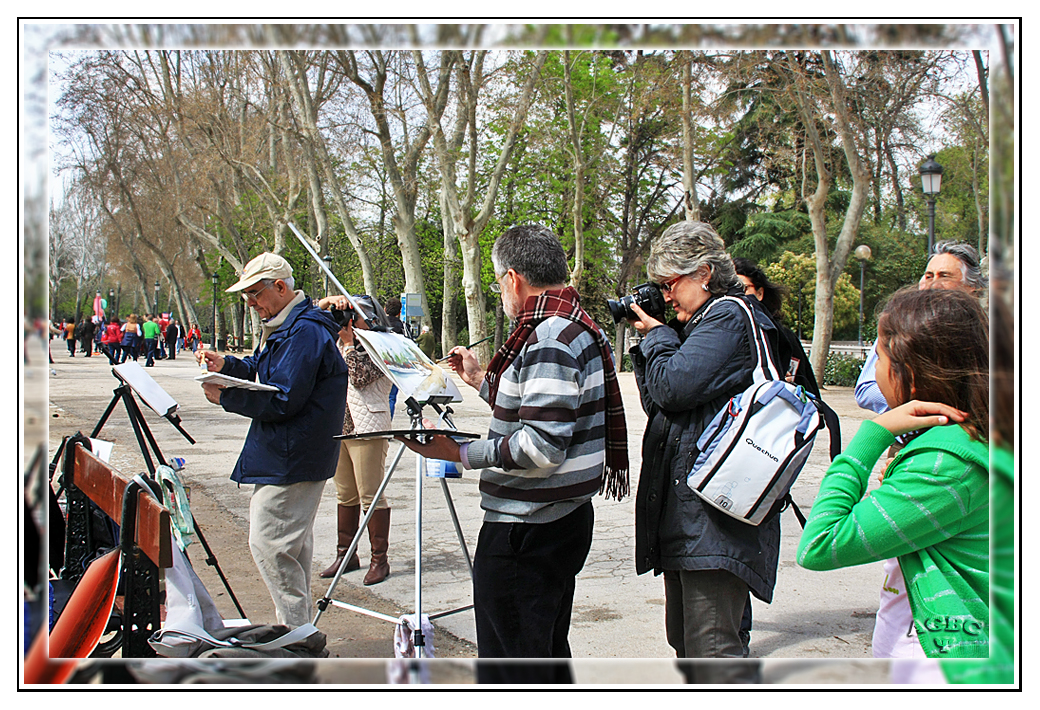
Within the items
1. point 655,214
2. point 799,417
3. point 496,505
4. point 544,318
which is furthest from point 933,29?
point 655,214

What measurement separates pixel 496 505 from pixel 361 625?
190 centimetres

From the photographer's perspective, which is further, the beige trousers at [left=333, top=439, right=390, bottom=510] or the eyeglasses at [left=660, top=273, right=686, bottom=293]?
the beige trousers at [left=333, top=439, right=390, bottom=510]

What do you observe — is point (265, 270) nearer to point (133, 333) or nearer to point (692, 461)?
point (692, 461)

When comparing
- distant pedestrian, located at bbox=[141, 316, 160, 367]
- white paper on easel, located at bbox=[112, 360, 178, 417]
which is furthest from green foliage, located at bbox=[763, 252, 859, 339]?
white paper on easel, located at bbox=[112, 360, 178, 417]

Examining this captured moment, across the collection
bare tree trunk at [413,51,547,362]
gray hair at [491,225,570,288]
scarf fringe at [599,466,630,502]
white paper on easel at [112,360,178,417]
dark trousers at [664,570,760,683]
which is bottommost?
dark trousers at [664,570,760,683]

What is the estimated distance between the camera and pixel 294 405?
298cm

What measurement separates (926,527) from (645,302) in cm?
125

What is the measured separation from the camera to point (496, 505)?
219cm

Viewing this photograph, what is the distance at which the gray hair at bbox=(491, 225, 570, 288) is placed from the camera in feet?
7.55

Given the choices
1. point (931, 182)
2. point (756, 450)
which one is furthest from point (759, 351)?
point (931, 182)

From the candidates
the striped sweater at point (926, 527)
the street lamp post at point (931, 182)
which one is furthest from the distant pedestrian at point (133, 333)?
the striped sweater at point (926, 527)

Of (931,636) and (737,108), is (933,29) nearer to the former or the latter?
(931,636)

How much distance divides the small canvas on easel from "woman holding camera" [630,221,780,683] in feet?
2.18

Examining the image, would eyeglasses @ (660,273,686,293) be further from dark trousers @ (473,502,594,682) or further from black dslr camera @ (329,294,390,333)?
black dslr camera @ (329,294,390,333)
